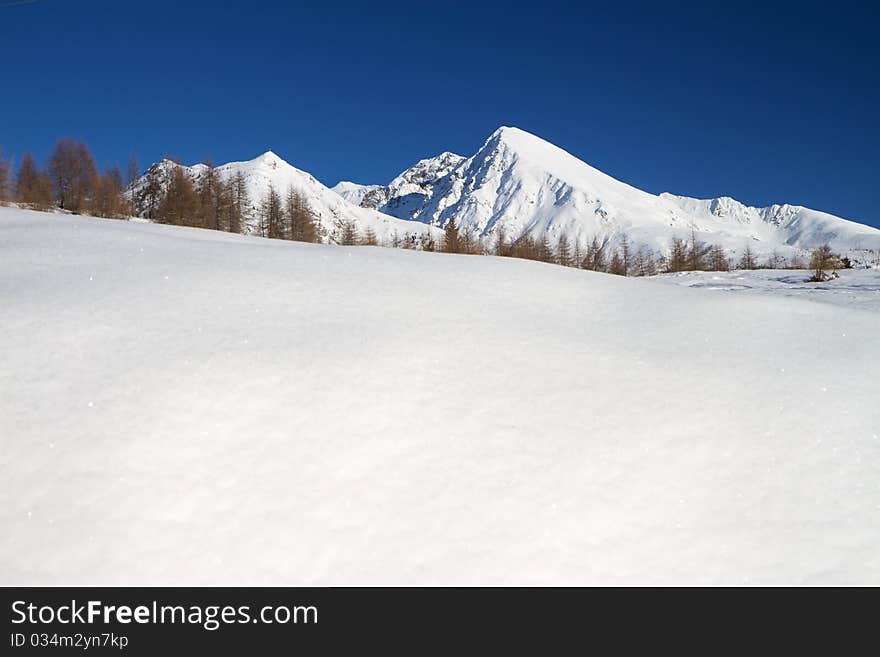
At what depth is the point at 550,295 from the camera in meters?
4.15

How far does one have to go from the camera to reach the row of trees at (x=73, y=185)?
108 ft

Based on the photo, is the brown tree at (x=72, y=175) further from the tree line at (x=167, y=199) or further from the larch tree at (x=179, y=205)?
the larch tree at (x=179, y=205)

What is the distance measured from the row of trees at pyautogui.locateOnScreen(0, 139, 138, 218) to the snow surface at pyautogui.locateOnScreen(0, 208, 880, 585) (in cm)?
3619

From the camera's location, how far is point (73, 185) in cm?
3494

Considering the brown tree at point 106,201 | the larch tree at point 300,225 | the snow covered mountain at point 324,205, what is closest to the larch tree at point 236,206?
the larch tree at point 300,225

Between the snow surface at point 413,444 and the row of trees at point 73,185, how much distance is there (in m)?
36.2

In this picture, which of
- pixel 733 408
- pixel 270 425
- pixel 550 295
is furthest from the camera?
pixel 550 295

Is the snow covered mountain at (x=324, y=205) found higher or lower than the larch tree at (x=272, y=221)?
higher

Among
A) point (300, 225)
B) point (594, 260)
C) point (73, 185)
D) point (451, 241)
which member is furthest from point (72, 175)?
point (594, 260)

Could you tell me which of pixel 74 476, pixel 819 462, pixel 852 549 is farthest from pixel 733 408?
pixel 74 476

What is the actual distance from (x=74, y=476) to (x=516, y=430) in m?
1.83

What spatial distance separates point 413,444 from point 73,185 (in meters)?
42.3

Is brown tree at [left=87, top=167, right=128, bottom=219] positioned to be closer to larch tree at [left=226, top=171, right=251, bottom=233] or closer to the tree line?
the tree line
